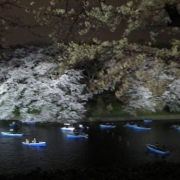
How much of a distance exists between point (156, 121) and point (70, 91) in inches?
314

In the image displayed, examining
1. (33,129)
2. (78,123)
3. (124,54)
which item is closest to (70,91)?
(78,123)

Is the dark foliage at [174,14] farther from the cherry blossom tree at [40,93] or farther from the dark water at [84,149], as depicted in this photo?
the cherry blossom tree at [40,93]

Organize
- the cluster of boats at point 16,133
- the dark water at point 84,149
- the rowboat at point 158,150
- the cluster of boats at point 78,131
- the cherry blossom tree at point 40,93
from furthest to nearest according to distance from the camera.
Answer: the cherry blossom tree at point 40,93 < the cluster of boats at point 16,133 < the cluster of boats at point 78,131 < the rowboat at point 158,150 < the dark water at point 84,149

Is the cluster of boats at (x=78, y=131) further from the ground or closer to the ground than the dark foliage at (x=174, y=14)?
closer to the ground

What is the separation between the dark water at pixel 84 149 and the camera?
1349cm

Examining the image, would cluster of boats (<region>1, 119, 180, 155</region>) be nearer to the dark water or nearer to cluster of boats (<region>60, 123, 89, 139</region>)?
cluster of boats (<region>60, 123, 89, 139</region>)

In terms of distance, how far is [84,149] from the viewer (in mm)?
16109

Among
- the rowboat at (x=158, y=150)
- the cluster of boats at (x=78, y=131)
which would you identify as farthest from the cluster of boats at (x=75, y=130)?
the rowboat at (x=158, y=150)

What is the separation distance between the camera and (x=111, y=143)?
57.4ft

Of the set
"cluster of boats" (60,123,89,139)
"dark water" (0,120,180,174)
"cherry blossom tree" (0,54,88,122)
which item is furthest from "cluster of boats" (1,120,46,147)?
→ "cluster of boats" (60,123,89,139)

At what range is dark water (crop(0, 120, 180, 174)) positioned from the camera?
44.3 feet

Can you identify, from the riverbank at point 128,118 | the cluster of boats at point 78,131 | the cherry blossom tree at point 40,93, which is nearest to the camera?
the cluster of boats at point 78,131

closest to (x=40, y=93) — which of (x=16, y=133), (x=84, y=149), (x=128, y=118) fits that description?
(x=16, y=133)

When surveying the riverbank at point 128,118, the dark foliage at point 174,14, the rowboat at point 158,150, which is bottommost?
the rowboat at point 158,150
